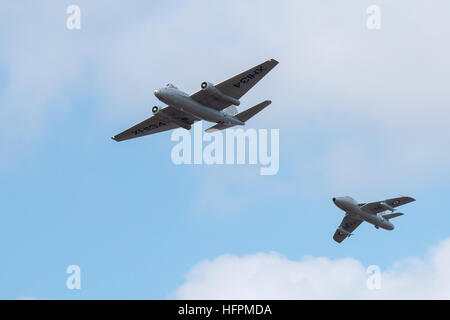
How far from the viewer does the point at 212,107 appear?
208 feet

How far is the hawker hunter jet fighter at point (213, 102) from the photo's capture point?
60.5m

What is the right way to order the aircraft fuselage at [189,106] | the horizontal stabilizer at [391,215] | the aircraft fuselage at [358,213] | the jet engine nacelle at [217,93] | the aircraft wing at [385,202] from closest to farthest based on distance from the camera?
1. the aircraft fuselage at [189,106]
2. the jet engine nacelle at [217,93]
3. the aircraft fuselage at [358,213]
4. the aircraft wing at [385,202]
5. the horizontal stabilizer at [391,215]

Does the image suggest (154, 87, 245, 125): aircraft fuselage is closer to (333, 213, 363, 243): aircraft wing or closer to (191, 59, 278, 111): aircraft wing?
(191, 59, 278, 111): aircraft wing

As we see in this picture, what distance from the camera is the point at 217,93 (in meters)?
61.6

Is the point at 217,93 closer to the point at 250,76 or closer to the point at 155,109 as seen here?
the point at 250,76

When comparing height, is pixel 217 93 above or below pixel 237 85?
below

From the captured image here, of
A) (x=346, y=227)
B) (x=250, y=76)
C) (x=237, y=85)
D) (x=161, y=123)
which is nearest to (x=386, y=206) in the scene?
(x=346, y=227)

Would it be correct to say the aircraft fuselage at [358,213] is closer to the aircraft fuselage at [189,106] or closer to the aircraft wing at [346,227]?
the aircraft wing at [346,227]

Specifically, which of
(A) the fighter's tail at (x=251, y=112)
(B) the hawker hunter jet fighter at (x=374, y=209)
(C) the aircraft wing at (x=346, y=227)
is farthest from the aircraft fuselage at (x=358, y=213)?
(A) the fighter's tail at (x=251, y=112)

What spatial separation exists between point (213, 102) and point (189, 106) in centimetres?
251

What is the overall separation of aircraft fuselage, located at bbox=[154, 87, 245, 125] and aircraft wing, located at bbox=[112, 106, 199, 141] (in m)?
2.53

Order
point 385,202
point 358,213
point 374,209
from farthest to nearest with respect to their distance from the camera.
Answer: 1. point 374,209
2. point 358,213
3. point 385,202

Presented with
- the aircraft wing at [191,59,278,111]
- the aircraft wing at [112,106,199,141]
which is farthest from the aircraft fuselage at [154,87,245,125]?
the aircraft wing at [112,106,199,141]
